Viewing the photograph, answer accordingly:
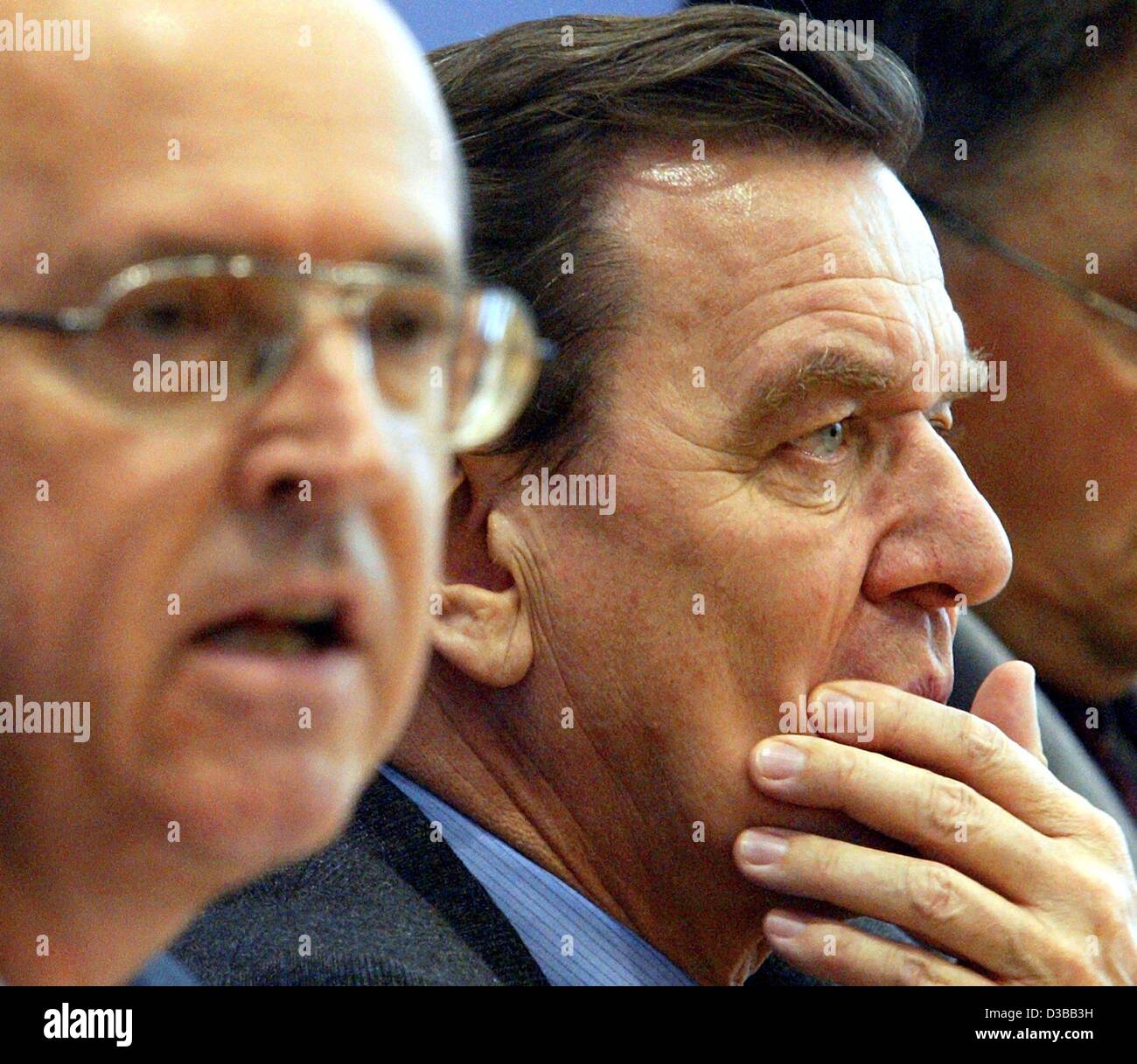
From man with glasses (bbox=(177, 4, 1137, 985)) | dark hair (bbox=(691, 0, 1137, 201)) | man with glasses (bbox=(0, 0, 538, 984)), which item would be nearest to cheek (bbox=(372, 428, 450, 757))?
man with glasses (bbox=(0, 0, 538, 984))

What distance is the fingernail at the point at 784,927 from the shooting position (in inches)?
52.7

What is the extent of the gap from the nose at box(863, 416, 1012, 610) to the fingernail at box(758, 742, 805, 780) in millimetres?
155

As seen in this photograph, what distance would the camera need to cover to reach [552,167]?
141 cm

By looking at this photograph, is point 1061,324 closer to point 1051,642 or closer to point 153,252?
point 1051,642

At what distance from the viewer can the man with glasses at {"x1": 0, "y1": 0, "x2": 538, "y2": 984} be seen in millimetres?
723

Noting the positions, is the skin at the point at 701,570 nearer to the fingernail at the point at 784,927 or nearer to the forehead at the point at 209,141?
the fingernail at the point at 784,927

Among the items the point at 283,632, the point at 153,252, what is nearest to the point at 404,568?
the point at 283,632

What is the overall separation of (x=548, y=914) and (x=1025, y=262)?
41.8 inches

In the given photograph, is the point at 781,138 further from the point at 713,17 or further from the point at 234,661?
the point at 234,661

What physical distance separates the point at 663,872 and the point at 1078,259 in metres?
1.01

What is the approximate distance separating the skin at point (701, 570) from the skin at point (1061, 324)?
0.65 m

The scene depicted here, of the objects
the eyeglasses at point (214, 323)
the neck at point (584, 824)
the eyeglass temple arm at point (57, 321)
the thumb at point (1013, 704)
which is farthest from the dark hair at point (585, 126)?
the eyeglass temple arm at point (57, 321)

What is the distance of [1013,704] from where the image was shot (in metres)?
1.55
